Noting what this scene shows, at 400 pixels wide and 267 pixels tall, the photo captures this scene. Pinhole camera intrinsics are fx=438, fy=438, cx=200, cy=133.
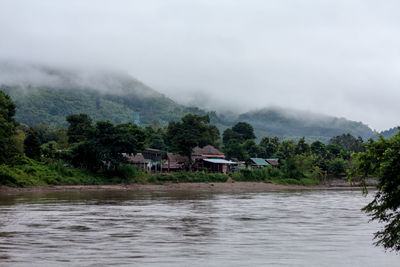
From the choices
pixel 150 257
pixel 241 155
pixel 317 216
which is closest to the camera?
pixel 150 257

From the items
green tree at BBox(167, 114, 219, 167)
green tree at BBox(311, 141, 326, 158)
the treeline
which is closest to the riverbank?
the treeline

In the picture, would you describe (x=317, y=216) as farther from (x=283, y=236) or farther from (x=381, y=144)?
(x=381, y=144)

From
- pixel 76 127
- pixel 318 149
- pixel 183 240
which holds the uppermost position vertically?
pixel 76 127

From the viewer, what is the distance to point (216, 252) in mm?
14172

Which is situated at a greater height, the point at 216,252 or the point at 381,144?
the point at 381,144

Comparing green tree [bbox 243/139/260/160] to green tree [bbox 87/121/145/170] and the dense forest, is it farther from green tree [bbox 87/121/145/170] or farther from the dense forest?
green tree [bbox 87/121/145/170]

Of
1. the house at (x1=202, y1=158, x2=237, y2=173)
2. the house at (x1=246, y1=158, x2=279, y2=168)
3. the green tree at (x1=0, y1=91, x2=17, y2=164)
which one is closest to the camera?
the green tree at (x1=0, y1=91, x2=17, y2=164)

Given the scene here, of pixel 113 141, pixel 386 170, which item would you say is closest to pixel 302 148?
pixel 113 141

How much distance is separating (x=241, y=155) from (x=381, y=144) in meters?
87.5

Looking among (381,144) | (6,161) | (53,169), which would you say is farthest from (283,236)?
(53,169)

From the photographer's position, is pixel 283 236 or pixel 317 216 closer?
pixel 283 236

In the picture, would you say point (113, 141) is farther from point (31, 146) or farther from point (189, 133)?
point (189, 133)

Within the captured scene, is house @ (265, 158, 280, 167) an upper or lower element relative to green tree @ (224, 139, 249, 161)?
lower

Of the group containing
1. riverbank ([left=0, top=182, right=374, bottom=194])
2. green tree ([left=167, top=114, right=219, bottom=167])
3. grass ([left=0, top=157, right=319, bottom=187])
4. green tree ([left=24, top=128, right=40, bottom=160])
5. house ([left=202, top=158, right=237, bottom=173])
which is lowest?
riverbank ([left=0, top=182, right=374, bottom=194])
